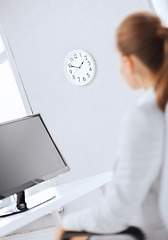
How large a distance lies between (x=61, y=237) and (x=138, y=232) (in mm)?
272

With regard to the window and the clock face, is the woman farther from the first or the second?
the window

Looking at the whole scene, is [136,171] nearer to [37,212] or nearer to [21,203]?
[37,212]

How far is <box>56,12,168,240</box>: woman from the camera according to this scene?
116 cm

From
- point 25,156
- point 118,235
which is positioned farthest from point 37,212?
point 118,235

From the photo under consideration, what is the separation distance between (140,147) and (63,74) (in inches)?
116

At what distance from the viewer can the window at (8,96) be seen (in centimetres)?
416

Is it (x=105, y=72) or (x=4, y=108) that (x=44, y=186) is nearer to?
(x=4, y=108)

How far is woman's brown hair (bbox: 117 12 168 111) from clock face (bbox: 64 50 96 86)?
263 centimetres

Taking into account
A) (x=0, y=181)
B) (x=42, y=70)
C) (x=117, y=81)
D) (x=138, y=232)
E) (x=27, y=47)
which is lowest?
(x=138, y=232)

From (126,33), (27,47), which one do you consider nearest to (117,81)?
(27,47)

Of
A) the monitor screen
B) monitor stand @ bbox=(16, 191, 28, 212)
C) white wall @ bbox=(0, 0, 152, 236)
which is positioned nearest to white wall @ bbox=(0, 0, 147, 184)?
white wall @ bbox=(0, 0, 152, 236)

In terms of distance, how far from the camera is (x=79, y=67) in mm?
4012

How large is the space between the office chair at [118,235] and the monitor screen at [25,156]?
2.75 ft

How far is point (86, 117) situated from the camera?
155 inches
